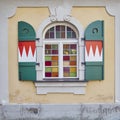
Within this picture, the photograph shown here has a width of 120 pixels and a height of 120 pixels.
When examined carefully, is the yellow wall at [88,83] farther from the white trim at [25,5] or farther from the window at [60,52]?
the window at [60,52]

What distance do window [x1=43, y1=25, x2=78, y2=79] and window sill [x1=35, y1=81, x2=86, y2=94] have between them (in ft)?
0.81

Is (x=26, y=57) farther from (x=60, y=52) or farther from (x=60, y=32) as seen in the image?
(x=60, y=32)

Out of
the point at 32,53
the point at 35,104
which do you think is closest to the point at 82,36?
the point at 32,53

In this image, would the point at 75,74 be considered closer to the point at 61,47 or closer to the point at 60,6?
the point at 61,47

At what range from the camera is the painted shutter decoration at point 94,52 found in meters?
11.0

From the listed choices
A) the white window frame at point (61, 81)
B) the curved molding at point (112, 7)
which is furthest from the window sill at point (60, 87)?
the curved molding at point (112, 7)

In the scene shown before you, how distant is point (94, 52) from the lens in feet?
36.1

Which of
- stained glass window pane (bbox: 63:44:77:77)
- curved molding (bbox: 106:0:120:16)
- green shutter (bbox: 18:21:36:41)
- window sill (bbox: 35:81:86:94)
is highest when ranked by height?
curved molding (bbox: 106:0:120:16)

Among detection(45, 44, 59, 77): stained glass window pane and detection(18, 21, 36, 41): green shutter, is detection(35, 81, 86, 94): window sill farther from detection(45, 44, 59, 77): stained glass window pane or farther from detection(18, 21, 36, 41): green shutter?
detection(18, 21, 36, 41): green shutter

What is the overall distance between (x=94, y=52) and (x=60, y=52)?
88 cm

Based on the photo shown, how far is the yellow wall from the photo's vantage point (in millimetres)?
11008

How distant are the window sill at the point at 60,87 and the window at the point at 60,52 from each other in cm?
25

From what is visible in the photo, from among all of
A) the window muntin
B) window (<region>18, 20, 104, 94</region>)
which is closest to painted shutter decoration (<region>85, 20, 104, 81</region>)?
window (<region>18, 20, 104, 94</region>)

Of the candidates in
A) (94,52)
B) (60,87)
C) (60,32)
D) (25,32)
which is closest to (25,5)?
(25,32)
